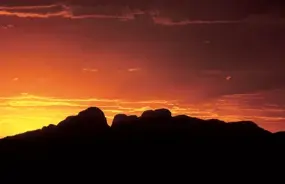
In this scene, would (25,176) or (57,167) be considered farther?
(57,167)

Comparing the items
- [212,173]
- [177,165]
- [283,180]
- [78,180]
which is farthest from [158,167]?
[283,180]

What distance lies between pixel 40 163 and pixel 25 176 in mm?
11292

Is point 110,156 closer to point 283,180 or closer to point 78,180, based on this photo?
point 78,180

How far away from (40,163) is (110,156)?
26489 millimetres

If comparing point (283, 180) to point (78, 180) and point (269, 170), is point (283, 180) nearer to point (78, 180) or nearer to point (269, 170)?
→ point (269, 170)

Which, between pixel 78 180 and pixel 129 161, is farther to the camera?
pixel 129 161

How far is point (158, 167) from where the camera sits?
19450 cm

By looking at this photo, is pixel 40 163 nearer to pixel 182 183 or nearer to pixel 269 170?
pixel 182 183

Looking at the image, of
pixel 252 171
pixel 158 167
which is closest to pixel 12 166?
pixel 158 167

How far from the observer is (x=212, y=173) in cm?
19125

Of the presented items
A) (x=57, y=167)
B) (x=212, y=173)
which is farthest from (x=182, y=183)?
(x=57, y=167)

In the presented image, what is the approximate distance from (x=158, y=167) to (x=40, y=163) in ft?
139

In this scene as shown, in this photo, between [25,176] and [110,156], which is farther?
[110,156]

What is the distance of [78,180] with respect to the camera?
178 m
